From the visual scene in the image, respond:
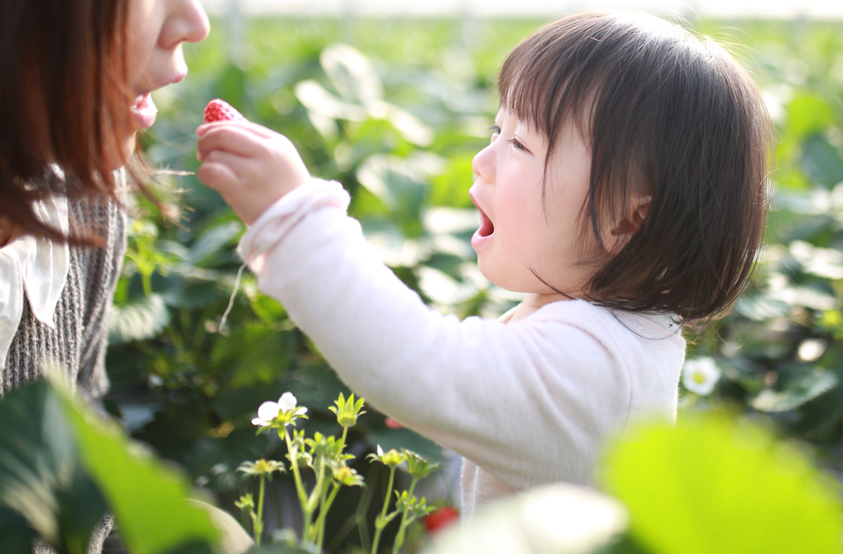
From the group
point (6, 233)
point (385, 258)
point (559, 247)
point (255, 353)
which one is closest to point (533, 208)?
point (559, 247)

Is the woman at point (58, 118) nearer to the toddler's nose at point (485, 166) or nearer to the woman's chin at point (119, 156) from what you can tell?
the woman's chin at point (119, 156)

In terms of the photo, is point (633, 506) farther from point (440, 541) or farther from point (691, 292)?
point (691, 292)

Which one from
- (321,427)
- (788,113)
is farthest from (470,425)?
→ (788,113)

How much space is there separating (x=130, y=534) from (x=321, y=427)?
809 mm

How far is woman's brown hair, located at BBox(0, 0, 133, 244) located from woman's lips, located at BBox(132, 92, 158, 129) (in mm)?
74

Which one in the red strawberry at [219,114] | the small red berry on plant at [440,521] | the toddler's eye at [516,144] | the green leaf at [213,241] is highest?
the red strawberry at [219,114]

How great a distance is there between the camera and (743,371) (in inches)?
59.5

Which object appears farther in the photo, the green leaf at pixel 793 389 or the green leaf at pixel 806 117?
the green leaf at pixel 806 117

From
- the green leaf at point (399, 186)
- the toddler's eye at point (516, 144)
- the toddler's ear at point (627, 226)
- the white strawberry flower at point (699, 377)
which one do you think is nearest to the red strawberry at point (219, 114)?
the toddler's eye at point (516, 144)

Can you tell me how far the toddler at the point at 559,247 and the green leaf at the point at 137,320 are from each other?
585 mm

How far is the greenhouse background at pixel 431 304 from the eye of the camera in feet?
0.97

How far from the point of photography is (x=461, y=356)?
0.58 meters

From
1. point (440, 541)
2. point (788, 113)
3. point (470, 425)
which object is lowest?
point (788, 113)

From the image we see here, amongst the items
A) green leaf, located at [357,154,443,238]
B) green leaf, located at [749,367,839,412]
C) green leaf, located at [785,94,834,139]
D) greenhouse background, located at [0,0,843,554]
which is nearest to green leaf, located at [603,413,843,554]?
greenhouse background, located at [0,0,843,554]
